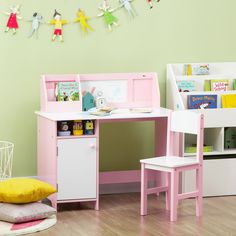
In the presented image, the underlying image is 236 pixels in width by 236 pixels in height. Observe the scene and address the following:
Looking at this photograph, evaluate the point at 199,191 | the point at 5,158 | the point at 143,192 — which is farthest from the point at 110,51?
the point at 199,191

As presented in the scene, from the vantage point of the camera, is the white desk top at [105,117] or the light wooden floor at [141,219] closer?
the light wooden floor at [141,219]

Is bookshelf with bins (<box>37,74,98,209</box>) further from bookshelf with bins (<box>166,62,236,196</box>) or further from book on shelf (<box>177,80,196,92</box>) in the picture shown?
book on shelf (<box>177,80,196,92</box>)

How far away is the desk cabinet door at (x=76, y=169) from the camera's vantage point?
4371 millimetres

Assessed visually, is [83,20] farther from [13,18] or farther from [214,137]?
[214,137]

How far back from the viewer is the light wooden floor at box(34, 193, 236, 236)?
12.9ft

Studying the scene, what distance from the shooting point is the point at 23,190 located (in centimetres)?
412

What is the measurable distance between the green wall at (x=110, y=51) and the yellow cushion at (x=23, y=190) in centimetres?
71

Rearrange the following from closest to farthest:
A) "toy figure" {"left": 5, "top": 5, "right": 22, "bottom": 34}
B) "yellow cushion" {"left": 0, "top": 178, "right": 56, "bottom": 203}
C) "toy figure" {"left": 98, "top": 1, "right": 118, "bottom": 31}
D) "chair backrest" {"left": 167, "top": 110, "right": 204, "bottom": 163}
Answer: "yellow cushion" {"left": 0, "top": 178, "right": 56, "bottom": 203} → "chair backrest" {"left": 167, "top": 110, "right": 204, "bottom": 163} → "toy figure" {"left": 5, "top": 5, "right": 22, "bottom": 34} → "toy figure" {"left": 98, "top": 1, "right": 118, "bottom": 31}

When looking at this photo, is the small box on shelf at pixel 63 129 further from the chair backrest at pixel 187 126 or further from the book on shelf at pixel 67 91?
the chair backrest at pixel 187 126

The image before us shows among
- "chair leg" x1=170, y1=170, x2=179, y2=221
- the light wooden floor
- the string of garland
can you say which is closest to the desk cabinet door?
the light wooden floor

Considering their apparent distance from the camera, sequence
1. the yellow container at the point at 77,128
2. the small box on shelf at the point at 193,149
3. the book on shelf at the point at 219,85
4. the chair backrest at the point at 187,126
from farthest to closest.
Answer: the book on shelf at the point at 219,85, the small box on shelf at the point at 193,149, the yellow container at the point at 77,128, the chair backrest at the point at 187,126

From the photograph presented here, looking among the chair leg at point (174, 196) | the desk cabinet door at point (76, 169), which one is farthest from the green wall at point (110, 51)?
the chair leg at point (174, 196)

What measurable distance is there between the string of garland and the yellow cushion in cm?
122

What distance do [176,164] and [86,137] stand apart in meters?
0.67
